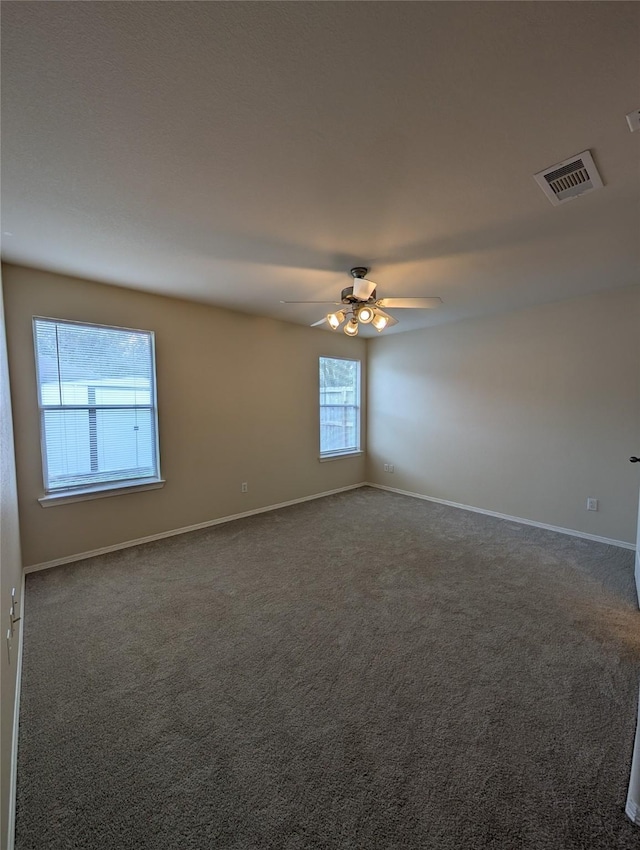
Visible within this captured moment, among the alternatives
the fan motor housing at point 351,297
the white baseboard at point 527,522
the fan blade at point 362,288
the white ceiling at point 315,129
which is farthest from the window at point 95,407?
the white baseboard at point 527,522

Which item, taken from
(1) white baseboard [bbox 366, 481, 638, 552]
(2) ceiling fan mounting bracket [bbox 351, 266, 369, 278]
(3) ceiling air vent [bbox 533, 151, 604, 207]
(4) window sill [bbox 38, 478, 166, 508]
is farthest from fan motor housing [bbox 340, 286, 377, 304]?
(1) white baseboard [bbox 366, 481, 638, 552]

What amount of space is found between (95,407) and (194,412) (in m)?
0.96

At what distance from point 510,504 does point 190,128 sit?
4.52 meters

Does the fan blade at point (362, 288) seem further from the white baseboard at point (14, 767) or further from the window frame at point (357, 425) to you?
the white baseboard at point (14, 767)

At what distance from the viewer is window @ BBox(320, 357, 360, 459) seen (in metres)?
5.22

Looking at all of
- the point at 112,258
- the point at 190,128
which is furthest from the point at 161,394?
the point at 190,128

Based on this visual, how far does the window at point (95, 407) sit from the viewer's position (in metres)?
Answer: 2.96

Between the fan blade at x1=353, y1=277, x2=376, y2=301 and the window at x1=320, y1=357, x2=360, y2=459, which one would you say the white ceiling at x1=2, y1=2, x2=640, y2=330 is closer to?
the fan blade at x1=353, y1=277, x2=376, y2=301

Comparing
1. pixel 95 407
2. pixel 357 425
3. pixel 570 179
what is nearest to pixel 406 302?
pixel 570 179

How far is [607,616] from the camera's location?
2303 mm

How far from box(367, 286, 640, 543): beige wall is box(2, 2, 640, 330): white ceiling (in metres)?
1.26

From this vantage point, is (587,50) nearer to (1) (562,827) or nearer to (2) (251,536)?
(1) (562,827)

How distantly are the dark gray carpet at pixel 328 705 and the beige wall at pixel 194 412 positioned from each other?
1.85ft

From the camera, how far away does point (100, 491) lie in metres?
3.21
